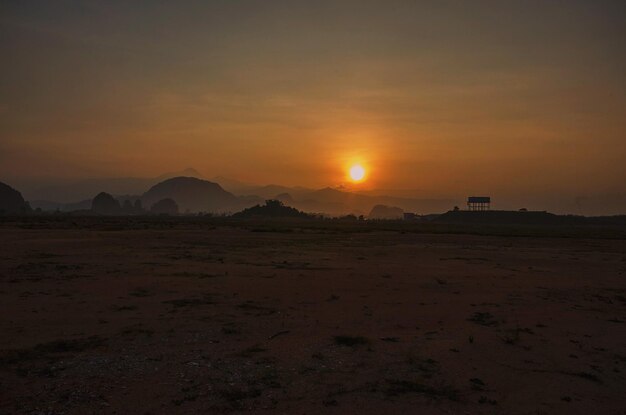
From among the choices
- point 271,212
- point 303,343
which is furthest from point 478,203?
Answer: point 303,343

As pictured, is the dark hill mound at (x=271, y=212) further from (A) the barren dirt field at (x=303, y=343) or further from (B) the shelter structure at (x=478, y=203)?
(A) the barren dirt field at (x=303, y=343)

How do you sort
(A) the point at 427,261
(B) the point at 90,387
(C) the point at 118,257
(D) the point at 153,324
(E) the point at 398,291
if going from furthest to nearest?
(A) the point at 427,261 → (C) the point at 118,257 → (E) the point at 398,291 → (D) the point at 153,324 → (B) the point at 90,387

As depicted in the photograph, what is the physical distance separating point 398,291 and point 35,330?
13.3m

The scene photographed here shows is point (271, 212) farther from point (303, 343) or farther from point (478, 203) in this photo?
point (303, 343)

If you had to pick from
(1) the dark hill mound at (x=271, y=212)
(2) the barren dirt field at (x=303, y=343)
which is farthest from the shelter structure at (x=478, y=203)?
(2) the barren dirt field at (x=303, y=343)

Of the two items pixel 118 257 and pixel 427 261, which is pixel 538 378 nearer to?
pixel 427 261

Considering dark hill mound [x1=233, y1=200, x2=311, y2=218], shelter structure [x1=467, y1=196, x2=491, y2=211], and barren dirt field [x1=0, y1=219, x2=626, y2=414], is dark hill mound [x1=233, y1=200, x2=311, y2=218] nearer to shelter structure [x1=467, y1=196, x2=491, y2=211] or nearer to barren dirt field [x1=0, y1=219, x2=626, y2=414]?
shelter structure [x1=467, y1=196, x2=491, y2=211]

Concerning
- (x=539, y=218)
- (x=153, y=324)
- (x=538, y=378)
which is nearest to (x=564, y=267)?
(x=538, y=378)

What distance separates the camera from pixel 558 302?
56.5ft

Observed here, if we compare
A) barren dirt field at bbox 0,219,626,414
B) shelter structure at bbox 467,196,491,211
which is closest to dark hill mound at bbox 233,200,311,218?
shelter structure at bbox 467,196,491,211

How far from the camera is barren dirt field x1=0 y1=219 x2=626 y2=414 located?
770 centimetres

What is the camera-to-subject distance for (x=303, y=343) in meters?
10.9

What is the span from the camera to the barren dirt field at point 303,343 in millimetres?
7699

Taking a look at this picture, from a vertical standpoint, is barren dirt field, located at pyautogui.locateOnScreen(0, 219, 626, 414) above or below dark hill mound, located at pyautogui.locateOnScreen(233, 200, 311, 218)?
below
